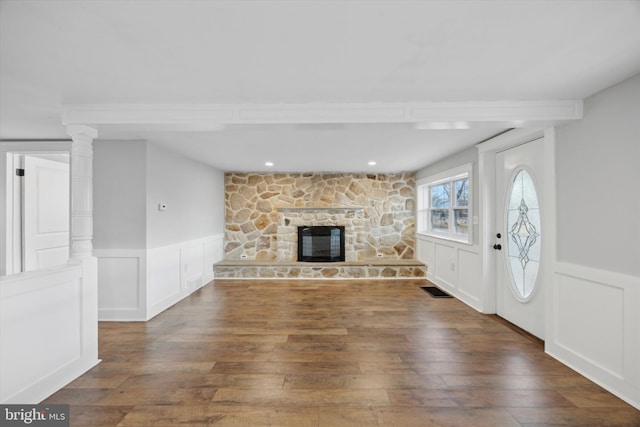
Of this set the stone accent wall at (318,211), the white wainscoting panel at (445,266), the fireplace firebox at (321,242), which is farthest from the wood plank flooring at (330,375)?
the stone accent wall at (318,211)

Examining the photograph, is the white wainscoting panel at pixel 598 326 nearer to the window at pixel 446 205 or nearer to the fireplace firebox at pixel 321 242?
the window at pixel 446 205

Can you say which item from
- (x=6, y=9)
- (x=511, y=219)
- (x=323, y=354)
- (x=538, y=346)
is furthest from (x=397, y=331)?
(x=6, y=9)

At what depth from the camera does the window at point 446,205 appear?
4.59 m

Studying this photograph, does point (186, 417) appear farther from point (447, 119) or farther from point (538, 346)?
point (538, 346)

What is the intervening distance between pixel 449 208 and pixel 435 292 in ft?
4.79

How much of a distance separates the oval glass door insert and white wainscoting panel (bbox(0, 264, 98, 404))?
441 cm

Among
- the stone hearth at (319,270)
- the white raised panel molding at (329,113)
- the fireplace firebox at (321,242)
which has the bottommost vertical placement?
the stone hearth at (319,270)

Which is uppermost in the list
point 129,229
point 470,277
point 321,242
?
point 129,229

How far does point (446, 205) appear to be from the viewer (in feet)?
17.3

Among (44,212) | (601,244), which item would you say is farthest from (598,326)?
(44,212)

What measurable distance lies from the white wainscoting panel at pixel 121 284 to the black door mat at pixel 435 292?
411cm

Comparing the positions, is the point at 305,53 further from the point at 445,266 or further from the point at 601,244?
the point at 445,266

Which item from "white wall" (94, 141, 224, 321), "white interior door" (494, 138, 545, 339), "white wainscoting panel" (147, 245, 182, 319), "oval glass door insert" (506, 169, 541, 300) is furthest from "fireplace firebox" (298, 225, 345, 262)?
"oval glass door insert" (506, 169, 541, 300)

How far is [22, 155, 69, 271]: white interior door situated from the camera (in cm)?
382
